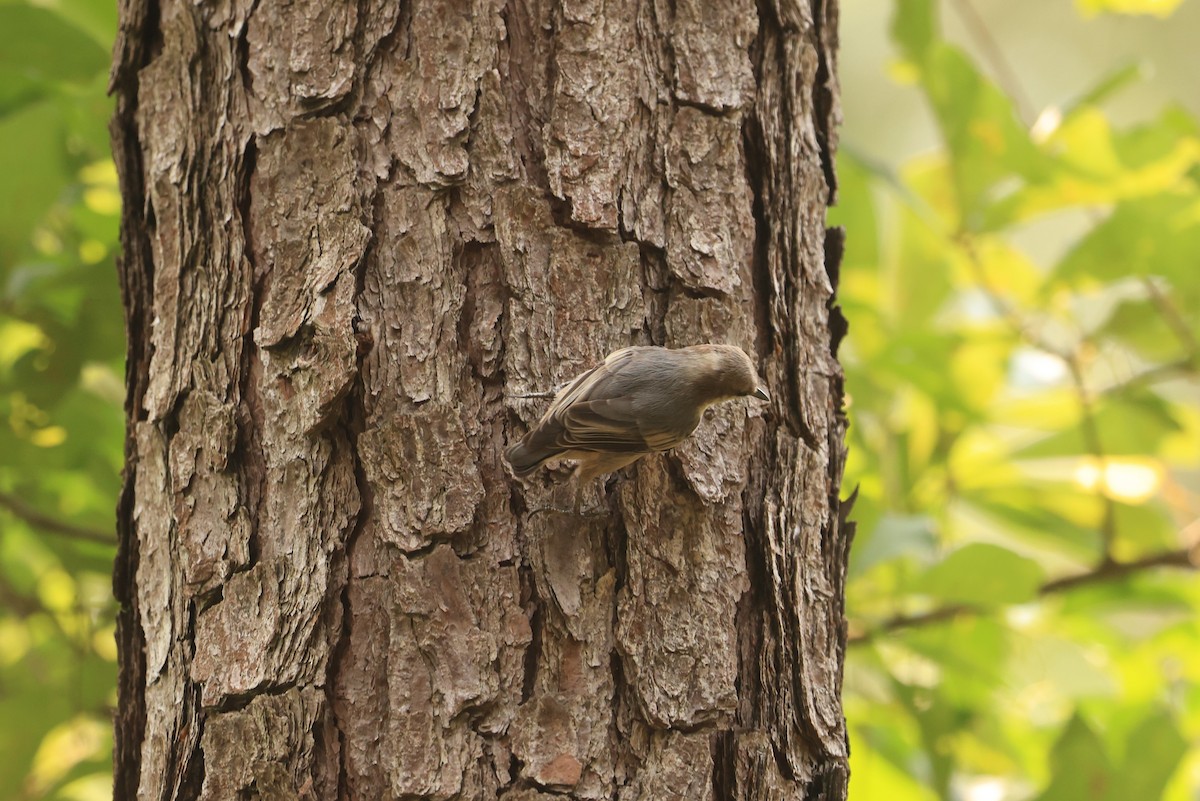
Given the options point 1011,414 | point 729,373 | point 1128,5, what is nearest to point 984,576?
point 1011,414

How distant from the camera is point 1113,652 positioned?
2.64 m

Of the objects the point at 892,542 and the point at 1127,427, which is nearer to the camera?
the point at 892,542

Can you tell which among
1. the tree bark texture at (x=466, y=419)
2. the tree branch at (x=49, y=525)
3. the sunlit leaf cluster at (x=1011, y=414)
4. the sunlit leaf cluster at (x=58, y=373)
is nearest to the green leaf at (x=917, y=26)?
the sunlit leaf cluster at (x=1011, y=414)

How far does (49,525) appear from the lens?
1.95m

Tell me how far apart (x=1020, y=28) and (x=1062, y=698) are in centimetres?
360

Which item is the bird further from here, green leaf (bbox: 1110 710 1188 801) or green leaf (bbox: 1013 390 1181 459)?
green leaf (bbox: 1013 390 1181 459)

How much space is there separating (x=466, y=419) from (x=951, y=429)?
1608 millimetres

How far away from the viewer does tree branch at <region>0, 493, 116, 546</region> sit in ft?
6.36

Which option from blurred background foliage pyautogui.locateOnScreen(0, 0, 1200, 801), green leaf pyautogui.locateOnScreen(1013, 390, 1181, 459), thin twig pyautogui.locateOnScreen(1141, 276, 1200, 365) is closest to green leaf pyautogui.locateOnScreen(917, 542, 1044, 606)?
blurred background foliage pyautogui.locateOnScreen(0, 0, 1200, 801)

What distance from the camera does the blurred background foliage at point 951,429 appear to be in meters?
1.95

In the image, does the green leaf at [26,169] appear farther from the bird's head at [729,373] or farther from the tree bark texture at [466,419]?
the bird's head at [729,373]

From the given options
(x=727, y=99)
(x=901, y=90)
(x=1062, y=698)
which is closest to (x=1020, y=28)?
(x=901, y=90)

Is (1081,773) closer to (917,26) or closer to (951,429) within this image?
(951,429)

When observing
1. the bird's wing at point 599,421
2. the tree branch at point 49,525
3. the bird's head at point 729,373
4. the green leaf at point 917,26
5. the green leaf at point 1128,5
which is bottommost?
the bird's wing at point 599,421
